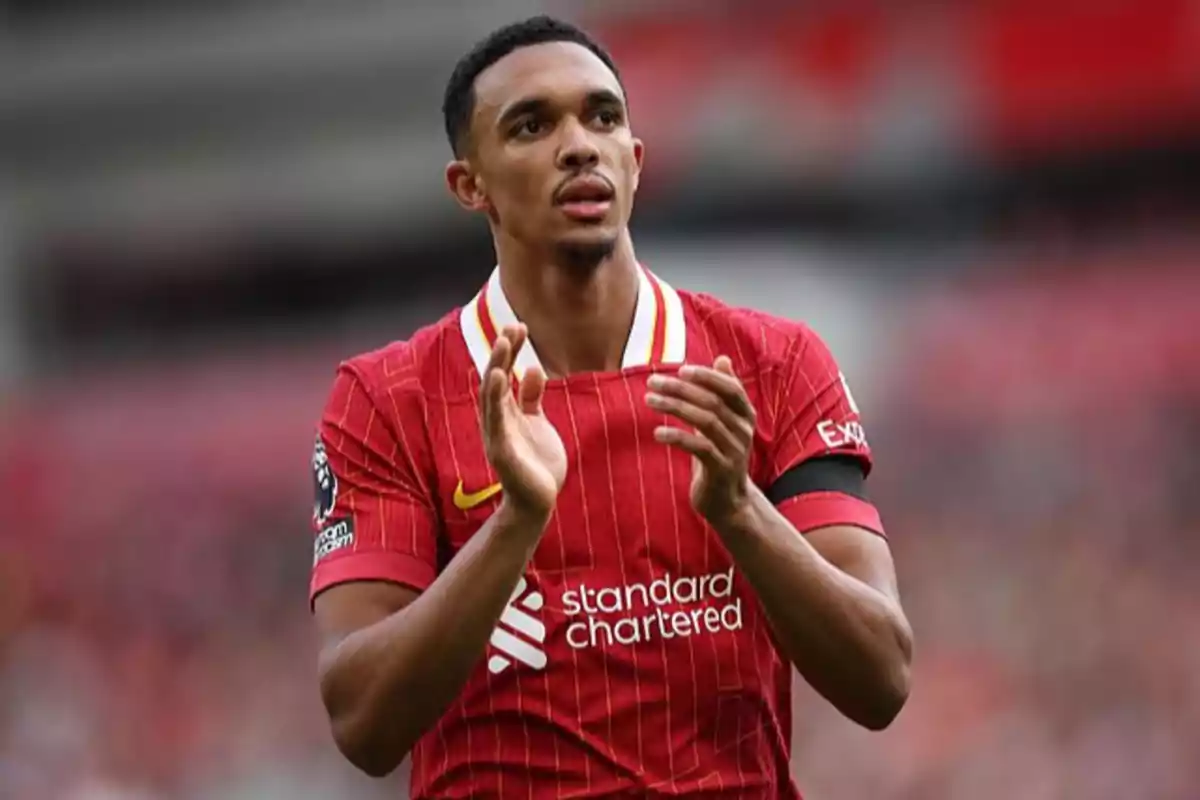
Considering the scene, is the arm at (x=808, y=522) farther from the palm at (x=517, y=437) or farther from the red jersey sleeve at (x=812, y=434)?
the palm at (x=517, y=437)

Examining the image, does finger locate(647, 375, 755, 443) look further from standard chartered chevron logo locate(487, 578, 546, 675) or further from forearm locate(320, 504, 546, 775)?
standard chartered chevron logo locate(487, 578, 546, 675)

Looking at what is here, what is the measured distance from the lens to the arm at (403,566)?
112 inches

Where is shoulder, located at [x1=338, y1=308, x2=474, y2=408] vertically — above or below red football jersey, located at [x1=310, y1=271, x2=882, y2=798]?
above

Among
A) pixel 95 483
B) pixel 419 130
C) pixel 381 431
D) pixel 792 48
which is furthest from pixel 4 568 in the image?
pixel 381 431

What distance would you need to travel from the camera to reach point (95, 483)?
11.3m

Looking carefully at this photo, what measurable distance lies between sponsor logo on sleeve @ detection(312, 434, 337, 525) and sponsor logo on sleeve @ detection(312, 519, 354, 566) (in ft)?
0.10

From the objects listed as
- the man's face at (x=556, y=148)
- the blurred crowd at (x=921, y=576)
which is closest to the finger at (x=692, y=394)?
the man's face at (x=556, y=148)

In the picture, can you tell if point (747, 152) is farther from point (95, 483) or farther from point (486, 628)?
point (486, 628)

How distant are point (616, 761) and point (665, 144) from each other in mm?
7780

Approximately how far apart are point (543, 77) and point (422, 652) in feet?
3.24

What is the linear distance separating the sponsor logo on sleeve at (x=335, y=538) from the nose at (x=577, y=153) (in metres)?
0.67

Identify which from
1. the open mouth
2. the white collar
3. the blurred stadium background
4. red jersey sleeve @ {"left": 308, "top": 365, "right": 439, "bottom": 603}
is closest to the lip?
the open mouth

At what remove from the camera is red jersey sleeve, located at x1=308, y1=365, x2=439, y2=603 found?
123 inches

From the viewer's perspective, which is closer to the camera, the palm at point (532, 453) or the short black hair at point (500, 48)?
the palm at point (532, 453)
